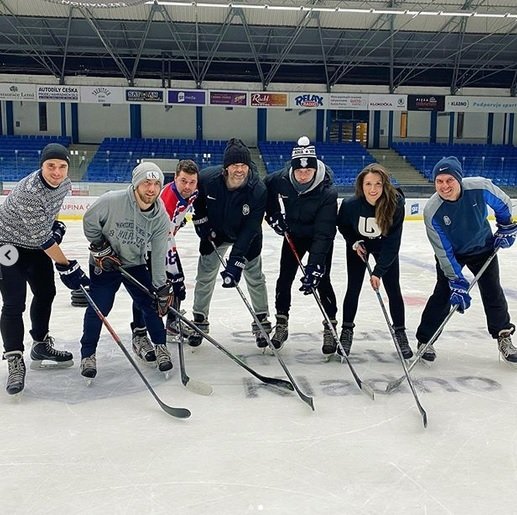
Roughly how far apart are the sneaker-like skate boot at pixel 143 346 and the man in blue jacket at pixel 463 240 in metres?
1.71

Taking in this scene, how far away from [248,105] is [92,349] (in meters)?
16.0

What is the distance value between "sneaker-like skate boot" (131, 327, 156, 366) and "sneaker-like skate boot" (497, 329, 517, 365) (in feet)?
7.01

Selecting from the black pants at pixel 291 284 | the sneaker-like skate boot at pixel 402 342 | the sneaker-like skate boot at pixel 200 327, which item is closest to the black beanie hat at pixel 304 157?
the black pants at pixel 291 284

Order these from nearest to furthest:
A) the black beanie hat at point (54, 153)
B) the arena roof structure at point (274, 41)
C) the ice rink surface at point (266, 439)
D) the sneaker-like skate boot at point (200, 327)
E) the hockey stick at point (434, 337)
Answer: the ice rink surface at point (266, 439) < the black beanie hat at point (54, 153) < the hockey stick at point (434, 337) < the sneaker-like skate boot at point (200, 327) < the arena roof structure at point (274, 41)

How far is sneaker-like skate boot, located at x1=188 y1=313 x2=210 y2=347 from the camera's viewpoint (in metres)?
4.01

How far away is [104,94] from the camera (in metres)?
18.0

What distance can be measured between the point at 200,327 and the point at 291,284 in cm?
73

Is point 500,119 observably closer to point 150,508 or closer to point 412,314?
point 412,314

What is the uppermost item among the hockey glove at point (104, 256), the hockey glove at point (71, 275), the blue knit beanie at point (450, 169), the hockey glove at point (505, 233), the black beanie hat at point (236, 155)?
the black beanie hat at point (236, 155)

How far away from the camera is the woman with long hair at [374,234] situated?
11.7ft

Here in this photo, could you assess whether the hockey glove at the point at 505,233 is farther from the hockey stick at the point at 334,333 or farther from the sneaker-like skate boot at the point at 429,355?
the hockey stick at the point at 334,333

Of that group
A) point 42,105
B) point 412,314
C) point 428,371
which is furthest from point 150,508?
point 42,105

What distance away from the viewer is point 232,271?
12.0ft

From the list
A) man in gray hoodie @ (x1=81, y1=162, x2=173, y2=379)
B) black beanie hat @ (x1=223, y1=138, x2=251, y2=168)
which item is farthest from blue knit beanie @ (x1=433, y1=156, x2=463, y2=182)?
man in gray hoodie @ (x1=81, y1=162, x2=173, y2=379)
